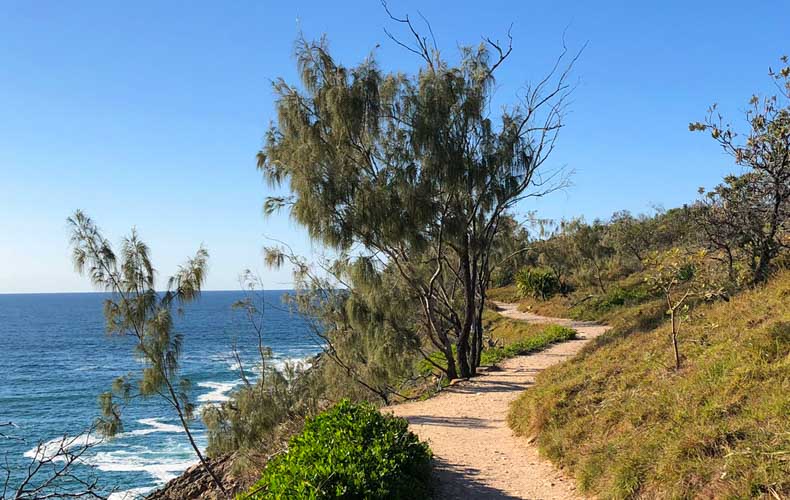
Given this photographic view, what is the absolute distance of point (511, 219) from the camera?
17.9 meters

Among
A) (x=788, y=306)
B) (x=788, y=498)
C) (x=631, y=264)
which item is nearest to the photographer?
(x=788, y=498)

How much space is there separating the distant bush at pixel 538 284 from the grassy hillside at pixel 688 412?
2588cm

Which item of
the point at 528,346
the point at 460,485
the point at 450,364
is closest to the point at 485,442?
the point at 460,485

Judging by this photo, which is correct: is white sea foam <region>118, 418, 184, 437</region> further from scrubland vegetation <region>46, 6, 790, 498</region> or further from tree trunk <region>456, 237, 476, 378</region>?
tree trunk <region>456, 237, 476, 378</region>

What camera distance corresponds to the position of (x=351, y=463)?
577cm

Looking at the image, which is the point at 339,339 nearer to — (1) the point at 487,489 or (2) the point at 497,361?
(2) the point at 497,361

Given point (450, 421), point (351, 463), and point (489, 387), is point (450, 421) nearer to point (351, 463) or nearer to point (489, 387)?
point (489, 387)

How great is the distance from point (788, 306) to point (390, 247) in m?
8.15

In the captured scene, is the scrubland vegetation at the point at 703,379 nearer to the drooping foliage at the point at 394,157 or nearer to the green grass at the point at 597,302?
the drooping foliage at the point at 394,157

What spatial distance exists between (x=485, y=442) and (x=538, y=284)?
28.5 metres

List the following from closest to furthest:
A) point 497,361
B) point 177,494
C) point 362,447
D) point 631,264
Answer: point 362,447
point 177,494
point 497,361
point 631,264

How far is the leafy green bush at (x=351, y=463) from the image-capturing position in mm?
5207

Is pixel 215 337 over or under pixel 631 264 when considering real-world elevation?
under

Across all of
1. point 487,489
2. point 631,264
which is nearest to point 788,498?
point 487,489
